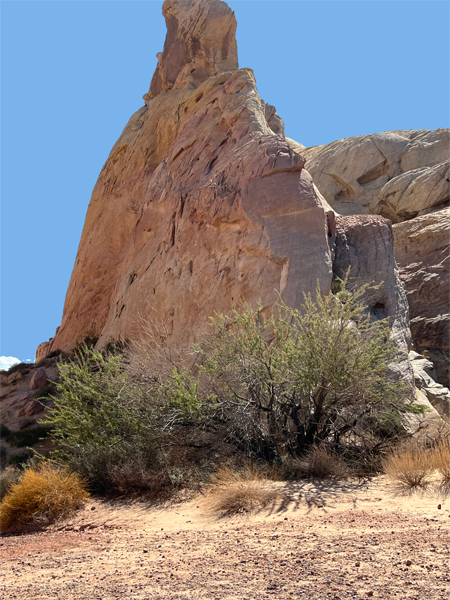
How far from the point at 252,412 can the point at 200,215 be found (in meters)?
7.49

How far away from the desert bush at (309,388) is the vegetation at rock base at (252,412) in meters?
0.02

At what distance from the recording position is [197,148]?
62.4ft

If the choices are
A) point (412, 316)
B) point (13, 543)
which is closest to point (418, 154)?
point (412, 316)

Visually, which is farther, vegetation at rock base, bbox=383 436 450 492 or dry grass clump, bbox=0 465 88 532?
dry grass clump, bbox=0 465 88 532

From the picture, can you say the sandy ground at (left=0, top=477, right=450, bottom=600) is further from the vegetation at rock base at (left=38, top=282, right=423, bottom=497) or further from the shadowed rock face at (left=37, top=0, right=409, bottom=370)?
the shadowed rock face at (left=37, top=0, right=409, bottom=370)

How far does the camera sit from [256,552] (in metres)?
6.17

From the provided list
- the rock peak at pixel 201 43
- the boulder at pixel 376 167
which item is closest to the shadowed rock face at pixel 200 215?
the rock peak at pixel 201 43

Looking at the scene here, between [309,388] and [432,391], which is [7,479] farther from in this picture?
[432,391]

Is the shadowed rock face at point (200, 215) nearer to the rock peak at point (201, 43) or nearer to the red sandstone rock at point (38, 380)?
the rock peak at point (201, 43)

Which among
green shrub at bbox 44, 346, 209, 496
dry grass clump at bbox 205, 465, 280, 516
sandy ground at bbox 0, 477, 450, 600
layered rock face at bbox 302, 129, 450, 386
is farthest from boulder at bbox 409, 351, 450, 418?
dry grass clump at bbox 205, 465, 280, 516

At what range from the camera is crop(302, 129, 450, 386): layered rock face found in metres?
21.8

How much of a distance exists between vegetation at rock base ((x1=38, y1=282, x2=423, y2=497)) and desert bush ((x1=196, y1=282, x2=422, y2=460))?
20 millimetres

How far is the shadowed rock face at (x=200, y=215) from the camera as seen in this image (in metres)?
14.6

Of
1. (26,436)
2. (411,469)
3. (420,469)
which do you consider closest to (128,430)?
(411,469)
